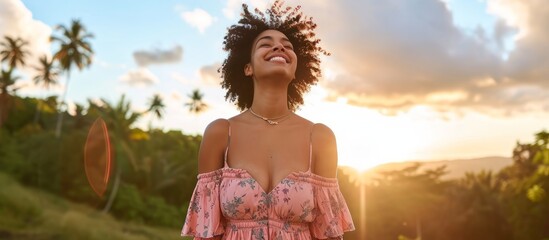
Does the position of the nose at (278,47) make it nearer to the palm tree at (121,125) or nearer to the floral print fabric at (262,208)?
the floral print fabric at (262,208)

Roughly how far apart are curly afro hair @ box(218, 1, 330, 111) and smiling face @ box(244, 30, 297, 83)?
18cm

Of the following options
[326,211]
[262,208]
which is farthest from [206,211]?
[326,211]

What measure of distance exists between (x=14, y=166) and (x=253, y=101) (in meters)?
50.9

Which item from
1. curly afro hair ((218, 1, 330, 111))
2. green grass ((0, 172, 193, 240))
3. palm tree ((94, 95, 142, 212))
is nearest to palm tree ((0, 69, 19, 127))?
green grass ((0, 172, 193, 240))

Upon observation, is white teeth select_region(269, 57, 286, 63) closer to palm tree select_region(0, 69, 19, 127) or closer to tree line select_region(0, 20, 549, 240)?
tree line select_region(0, 20, 549, 240)

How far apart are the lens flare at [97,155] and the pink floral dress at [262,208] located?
4378 centimetres

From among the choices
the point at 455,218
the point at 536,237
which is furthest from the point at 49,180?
the point at 536,237

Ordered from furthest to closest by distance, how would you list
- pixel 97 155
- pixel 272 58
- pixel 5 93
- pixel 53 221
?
pixel 5 93
pixel 97 155
pixel 53 221
pixel 272 58

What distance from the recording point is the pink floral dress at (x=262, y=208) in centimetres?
340

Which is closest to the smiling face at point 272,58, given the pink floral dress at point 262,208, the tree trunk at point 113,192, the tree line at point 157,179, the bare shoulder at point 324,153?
the bare shoulder at point 324,153

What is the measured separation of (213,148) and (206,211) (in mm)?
345

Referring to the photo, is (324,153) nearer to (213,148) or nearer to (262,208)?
(262,208)

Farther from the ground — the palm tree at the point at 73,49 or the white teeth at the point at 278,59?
the palm tree at the point at 73,49

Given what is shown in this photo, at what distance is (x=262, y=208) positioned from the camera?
11.2 feet
